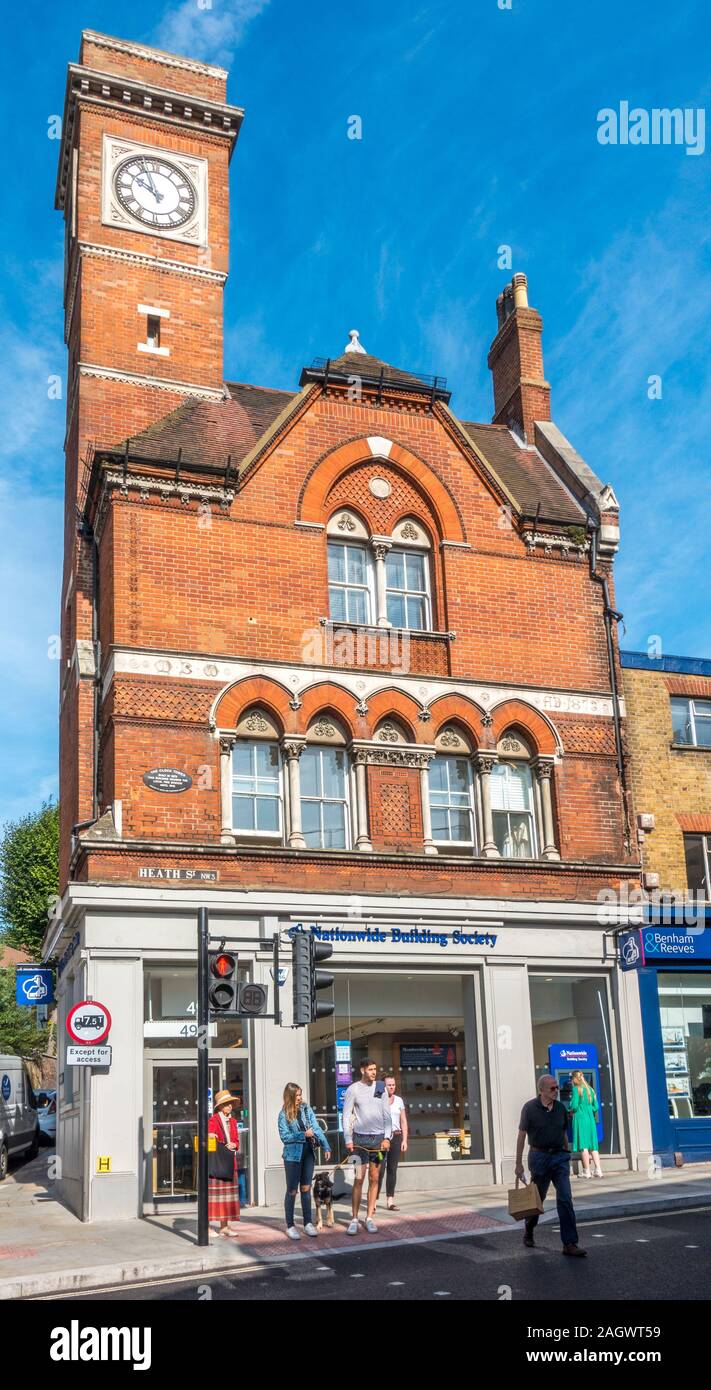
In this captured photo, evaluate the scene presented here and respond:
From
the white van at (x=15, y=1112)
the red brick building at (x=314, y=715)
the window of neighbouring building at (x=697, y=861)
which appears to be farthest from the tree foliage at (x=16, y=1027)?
the window of neighbouring building at (x=697, y=861)

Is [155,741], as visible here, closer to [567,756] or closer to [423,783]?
[423,783]

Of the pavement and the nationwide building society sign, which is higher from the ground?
the nationwide building society sign

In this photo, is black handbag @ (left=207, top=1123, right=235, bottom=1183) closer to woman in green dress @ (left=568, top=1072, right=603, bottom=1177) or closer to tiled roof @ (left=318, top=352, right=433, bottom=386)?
woman in green dress @ (left=568, top=1072, right=603, bottom=1177)

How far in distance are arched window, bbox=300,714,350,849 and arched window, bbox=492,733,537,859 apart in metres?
2.70

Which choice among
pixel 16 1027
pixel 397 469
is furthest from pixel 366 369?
pixel 16 1027

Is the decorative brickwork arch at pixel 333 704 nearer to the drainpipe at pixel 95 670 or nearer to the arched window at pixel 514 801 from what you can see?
the arched window at pixel 514 801

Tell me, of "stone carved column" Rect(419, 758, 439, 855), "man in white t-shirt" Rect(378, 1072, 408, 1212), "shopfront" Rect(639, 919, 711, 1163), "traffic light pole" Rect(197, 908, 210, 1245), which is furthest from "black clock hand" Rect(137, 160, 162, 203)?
"man in white t-shirt" Rect(378, 1072, 408, 1212)

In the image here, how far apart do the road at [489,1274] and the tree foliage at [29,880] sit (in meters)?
32.3

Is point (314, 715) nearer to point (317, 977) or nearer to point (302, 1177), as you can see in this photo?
point (317, 977)

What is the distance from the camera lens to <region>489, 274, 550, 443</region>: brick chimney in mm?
27609

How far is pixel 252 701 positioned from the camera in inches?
830

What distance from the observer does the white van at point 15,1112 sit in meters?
26.8

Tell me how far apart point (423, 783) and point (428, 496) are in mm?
5242

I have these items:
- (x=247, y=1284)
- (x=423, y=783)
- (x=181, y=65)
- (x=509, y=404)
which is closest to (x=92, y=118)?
(x=181, y=65)
